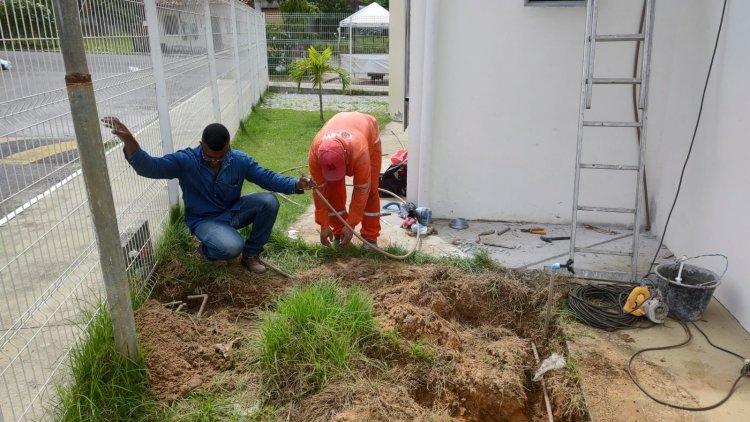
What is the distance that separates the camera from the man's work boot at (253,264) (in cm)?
431

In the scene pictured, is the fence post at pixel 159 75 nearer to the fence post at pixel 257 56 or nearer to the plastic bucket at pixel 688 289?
the plastic bucket at pixel 688 289

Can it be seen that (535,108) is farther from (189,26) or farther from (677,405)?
(189,26)

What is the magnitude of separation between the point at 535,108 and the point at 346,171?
208 centimetres

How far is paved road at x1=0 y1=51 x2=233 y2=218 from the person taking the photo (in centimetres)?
225

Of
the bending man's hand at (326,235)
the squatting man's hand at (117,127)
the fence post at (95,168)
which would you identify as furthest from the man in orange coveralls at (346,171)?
the fence post at (95,168)

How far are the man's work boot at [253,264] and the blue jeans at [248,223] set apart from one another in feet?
0.11

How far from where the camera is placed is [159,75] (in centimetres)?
421

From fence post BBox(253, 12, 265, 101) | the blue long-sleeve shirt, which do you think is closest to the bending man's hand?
the blue long-sleeve shirt

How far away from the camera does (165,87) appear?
4.33m

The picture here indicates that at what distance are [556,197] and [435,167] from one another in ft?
4.18

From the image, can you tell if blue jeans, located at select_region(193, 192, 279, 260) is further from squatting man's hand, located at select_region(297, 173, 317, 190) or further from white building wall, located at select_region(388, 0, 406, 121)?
white building wall, located at select_region(388, 0, 406, 121)

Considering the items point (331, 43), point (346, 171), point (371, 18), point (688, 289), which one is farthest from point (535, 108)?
point (371, 18)

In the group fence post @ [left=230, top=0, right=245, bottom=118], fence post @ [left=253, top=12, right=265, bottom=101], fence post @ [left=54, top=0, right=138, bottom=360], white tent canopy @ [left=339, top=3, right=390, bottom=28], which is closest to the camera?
fence post @ [left=54, top=0, right=138, bottom=360]

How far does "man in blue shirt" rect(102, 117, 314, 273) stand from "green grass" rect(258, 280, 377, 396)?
0.97 metres
